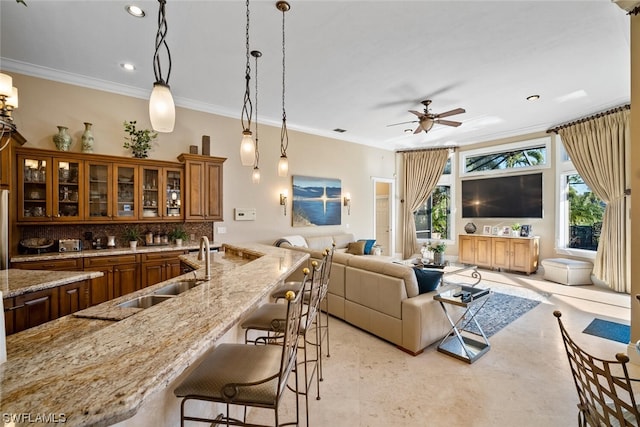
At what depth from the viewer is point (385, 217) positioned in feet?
27.1

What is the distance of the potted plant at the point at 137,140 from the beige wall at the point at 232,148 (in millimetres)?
115

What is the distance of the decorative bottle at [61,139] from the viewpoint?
11.9 feet

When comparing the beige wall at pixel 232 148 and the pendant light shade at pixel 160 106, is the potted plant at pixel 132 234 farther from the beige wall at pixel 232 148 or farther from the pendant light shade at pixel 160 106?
the pendant light shade at pixel 160 106

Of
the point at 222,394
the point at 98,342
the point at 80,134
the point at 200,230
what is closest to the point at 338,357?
the point at 222,394

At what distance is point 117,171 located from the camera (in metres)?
3.94

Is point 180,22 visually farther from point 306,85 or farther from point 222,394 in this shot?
point 222,394

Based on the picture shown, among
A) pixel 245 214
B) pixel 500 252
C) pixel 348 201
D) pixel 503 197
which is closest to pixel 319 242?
pixel 348 201

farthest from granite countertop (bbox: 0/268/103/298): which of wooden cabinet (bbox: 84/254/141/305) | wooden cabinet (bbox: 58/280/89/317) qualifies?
wooden cabinet (bbox: 84/254/141/305)

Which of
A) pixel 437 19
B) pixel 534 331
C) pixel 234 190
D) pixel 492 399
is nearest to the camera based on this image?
pixel 492 399

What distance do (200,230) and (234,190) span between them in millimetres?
937

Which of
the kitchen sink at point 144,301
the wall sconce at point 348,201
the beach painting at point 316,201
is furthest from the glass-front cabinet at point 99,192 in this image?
the wall sconce at point 348,201

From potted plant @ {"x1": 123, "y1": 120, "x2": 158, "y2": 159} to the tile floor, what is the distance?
12.2 feet

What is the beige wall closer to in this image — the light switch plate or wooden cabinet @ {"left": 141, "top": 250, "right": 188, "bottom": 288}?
the light switch plate

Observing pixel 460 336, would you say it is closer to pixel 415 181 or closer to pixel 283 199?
pixel 283 199
